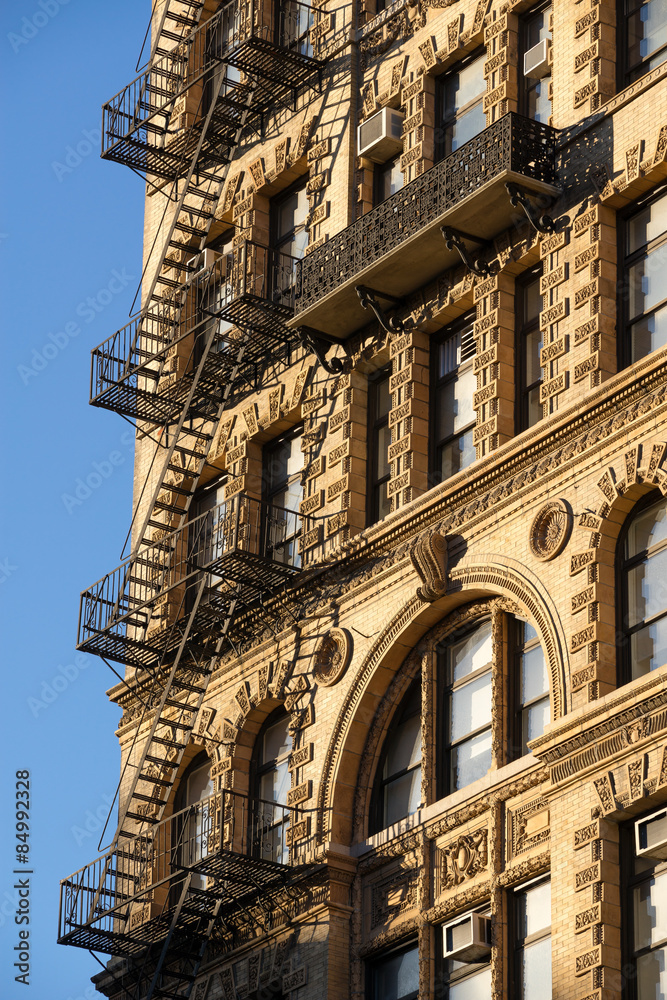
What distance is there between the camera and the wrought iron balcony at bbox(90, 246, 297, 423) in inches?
1570

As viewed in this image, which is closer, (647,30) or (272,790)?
(647,30)

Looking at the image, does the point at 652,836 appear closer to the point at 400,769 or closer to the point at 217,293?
the point at 400,769

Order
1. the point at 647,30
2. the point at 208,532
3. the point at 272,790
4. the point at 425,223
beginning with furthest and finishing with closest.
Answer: the point at 208,532 < the point at 272,790 < the point at 425,223 < the point at 647,30

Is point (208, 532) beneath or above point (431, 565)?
above

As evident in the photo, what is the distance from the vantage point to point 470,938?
3030 cm

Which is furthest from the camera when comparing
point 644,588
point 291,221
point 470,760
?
point 291,221

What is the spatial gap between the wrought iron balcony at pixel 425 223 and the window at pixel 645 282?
189 centimetres

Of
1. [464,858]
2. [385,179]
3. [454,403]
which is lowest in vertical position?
[464,858]

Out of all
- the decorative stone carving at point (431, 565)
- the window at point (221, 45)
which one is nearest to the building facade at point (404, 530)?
the decorative stone carving at point (431, 565)

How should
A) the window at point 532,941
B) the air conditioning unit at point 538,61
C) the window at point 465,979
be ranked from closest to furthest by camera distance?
the window at point 532,941 < the window at point 465,979 < the air conditioning unit at point 538,61

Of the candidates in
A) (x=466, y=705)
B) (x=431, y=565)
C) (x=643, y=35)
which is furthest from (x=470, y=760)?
(x=643, y=35)

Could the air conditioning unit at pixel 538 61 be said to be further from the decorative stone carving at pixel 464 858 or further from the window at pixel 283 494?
the decorative stone carving at pixel 464 858

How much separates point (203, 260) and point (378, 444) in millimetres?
8969

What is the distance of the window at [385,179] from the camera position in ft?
129
